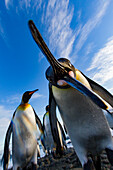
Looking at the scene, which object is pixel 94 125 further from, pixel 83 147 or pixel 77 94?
pixel 77 94

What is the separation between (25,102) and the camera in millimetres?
2949

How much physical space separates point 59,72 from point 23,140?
1.96 m

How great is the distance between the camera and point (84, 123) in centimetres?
115

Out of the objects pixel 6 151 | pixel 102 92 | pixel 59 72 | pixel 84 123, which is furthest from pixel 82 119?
pixel 6 151

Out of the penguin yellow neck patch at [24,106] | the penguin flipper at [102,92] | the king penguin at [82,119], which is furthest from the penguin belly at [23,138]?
the penguin flipper at [102,92]

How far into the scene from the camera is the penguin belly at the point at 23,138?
212 centimetres

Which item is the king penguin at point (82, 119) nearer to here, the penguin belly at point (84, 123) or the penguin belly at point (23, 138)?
the penguin belly at point (84, 123)

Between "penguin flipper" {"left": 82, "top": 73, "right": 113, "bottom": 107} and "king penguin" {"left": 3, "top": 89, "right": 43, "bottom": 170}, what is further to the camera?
"king penguin" {"left": 3, "top": 89, "right": 43, "bottom": 170}

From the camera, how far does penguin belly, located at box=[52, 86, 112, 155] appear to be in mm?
1128

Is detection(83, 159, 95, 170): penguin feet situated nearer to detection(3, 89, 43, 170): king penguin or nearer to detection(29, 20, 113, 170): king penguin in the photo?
detection(29, 20, 113, 170): king penguin

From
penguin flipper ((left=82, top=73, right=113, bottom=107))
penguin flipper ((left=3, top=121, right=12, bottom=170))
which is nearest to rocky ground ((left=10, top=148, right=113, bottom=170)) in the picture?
penguin flipper ((left=3, top=121, right=12, bottom=170))

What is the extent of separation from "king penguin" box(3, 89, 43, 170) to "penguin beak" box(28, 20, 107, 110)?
6.13 ft

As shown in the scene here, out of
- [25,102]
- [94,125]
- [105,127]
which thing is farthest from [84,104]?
[25,102]

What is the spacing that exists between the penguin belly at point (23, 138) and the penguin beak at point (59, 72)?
6.11 feet
